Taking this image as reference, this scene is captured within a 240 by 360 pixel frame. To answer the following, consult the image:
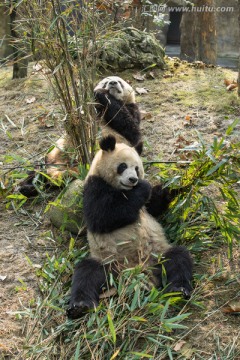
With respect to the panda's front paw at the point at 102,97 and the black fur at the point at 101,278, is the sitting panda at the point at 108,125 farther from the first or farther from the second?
the black fur at the point at 101,278

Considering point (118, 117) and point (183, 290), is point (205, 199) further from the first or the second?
point (118, 117)

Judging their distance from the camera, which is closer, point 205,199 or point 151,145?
point 205,199

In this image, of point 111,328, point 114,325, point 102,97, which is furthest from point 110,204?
point 102,97

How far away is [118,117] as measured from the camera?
17.4 feet

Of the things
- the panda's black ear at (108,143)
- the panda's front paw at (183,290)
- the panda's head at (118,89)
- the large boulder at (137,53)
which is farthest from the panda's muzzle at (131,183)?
the large boulder at (137,53)

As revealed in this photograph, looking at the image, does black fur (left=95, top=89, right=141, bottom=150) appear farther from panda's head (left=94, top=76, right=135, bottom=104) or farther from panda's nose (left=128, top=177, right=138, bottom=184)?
panda's nose (left=128, top=177, right=138, bottom=184)

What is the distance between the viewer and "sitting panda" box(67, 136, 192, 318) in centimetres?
384

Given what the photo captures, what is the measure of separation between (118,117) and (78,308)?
232cm

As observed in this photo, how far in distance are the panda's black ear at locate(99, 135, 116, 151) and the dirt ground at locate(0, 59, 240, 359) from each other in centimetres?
77

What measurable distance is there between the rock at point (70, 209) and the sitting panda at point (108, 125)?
25 cm

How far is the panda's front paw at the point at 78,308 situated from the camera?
11.4 ft

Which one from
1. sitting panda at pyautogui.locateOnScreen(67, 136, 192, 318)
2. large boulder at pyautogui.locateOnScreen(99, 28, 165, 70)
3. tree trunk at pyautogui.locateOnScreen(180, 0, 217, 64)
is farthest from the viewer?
tree trunk at pyautogui.locateOnScreen(180, 0, 217, 64)

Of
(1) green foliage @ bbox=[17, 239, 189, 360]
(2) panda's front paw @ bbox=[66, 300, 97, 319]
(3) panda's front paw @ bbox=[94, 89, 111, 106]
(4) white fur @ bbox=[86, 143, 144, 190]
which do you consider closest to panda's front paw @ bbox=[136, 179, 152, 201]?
(4) white fur @ bbox=[86, 143, 144, 190]

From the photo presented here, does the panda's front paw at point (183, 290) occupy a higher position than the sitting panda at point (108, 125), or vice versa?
the sitting panda at point (108, 125)
